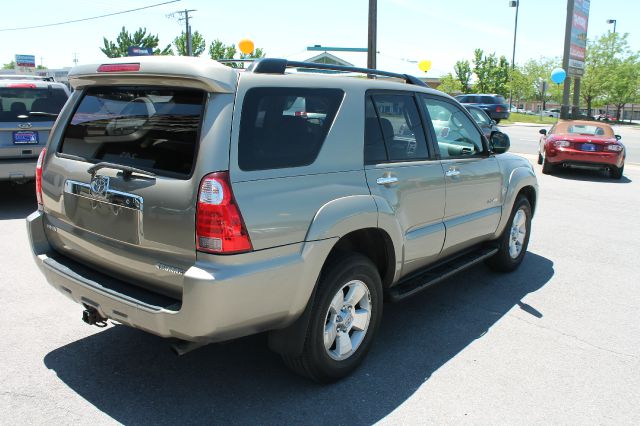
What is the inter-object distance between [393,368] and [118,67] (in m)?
2.52

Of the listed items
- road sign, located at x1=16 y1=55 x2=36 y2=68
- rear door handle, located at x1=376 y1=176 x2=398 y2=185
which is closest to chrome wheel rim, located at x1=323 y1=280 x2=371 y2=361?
rear door handle, located at x1=376 y1=176 x2=398 y2=185

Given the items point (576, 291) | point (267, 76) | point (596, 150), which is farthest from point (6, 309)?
point (596, 150)

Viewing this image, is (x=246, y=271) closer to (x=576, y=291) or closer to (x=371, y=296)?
(x=371, y=296)

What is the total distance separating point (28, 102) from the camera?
7.93m

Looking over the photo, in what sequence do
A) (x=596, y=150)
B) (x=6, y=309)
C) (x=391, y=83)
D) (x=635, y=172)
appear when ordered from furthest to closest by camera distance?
(x=635, y=172), (x=596, y=150), (x=6, y=309), (x=391, y=83)

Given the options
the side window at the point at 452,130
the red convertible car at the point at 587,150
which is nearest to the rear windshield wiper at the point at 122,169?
the side window at the point at 452,130

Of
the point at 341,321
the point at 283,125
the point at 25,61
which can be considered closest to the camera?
the point at 283,125

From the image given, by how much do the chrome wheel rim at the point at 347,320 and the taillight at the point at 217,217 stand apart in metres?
0.85

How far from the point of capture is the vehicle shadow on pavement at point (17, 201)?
7777mm

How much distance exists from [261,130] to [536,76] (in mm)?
81489

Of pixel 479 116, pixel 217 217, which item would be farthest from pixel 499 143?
pixel 479 116

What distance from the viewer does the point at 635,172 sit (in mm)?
14406

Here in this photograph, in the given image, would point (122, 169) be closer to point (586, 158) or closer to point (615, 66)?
point (586, 158)

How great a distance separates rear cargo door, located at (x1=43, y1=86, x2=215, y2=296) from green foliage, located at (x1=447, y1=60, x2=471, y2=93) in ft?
218
